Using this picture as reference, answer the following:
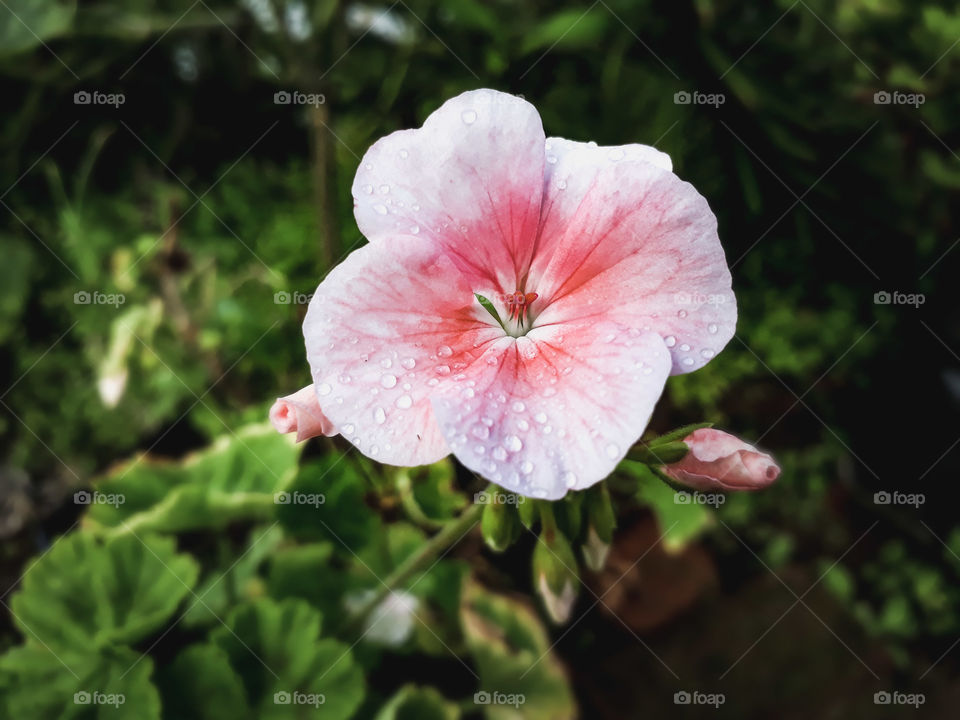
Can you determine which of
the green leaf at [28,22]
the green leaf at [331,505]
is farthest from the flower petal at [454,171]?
the green leaf at [28,22]

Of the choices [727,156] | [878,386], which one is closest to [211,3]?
[727,156]

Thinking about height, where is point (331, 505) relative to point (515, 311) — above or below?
below

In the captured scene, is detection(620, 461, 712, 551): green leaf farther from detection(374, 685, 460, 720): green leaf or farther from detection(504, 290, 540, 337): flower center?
detection(504, 290, 540, 337): flower center

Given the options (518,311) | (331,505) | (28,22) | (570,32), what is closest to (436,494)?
(331,505)

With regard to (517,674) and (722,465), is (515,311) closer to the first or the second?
(722,465)

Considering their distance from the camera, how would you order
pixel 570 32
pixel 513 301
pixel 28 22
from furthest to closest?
pixel 28 22 → pixel 570 32 → pixel 513 301

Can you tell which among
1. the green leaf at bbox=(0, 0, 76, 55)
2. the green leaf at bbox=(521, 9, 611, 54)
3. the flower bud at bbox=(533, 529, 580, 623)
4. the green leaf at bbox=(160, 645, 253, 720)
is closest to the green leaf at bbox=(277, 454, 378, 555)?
the green leaf at bbox=(160, 645, 253, 720)

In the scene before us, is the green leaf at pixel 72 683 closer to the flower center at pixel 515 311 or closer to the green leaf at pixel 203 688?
the green leaf at pixel 203 688

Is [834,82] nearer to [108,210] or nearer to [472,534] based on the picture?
[472,534]
